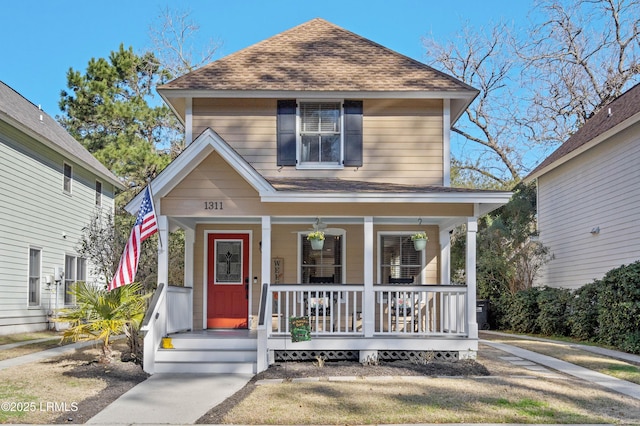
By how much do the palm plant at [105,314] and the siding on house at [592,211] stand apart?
11345mm

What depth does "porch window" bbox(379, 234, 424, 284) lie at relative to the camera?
13.4 m

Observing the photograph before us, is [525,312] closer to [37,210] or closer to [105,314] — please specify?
[105,314]

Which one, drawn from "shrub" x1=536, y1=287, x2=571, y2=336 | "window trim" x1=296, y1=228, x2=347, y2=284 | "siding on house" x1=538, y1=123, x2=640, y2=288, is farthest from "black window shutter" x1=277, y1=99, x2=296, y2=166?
"shrub" x1=536, y1=287, x2=571, y2=336

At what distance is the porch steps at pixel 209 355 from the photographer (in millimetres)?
10547

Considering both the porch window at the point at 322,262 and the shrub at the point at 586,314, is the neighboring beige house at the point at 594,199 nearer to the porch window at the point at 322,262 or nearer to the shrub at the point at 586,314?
the shrub at the point at 586,314

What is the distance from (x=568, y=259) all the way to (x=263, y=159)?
435 inches

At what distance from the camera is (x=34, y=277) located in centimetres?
1858

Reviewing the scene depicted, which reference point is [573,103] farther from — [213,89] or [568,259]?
[213,89]

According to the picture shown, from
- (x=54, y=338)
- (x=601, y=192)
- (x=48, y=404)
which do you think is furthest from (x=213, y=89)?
(x=601, y=192)

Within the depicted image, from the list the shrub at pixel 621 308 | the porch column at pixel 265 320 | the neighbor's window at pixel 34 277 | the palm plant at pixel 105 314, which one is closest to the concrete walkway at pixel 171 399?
the porch column at pixel 265 320

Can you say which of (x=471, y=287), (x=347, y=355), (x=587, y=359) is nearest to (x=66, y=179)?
(x=347, y=355)

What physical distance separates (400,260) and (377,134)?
106 inches

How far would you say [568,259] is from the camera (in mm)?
19562

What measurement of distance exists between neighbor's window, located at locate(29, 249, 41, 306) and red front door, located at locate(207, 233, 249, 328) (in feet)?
25.6
